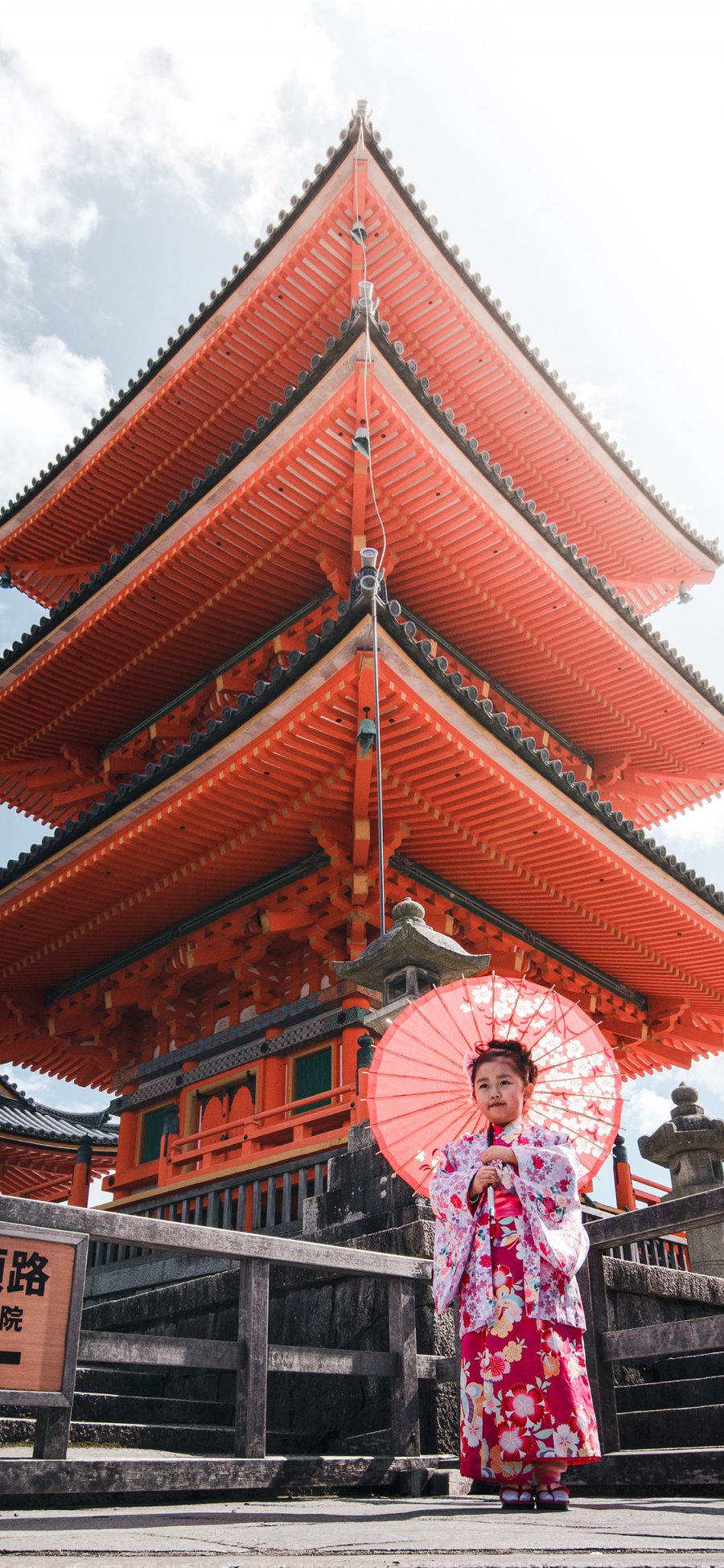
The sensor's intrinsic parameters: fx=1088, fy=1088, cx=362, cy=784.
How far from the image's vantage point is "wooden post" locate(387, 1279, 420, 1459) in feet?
15.0

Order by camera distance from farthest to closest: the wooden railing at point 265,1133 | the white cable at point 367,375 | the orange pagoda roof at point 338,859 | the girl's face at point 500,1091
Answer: the white cable at point 367,375 < the orange pagoda roof at point 338,859 < the wooden railing at point 265,1133 < the girl's face at point 500,1091

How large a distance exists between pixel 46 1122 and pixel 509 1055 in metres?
18.2

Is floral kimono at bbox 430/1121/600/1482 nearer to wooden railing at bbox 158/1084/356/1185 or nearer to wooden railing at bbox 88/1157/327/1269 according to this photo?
wooden railing at bbox 88/1157/327/1269

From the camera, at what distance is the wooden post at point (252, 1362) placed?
392 centimetres

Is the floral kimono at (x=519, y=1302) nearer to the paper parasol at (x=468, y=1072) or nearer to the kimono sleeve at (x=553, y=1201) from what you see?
the kimono sleeve at (x=553, y=1201)

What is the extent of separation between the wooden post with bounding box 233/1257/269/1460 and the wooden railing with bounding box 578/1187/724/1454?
1.38 metres

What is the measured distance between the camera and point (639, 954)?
11.8 meters

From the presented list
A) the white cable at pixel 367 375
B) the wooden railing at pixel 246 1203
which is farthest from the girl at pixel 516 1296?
the white cable at pixel 367 375

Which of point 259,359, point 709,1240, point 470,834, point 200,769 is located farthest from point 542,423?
point 709,1240

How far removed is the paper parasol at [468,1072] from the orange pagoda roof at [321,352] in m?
9.49

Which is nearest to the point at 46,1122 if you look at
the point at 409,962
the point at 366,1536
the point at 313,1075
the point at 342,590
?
the point at 313,1075

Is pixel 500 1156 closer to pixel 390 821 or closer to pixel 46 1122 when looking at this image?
pixel 390 821

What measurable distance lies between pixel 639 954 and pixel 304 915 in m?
3.95

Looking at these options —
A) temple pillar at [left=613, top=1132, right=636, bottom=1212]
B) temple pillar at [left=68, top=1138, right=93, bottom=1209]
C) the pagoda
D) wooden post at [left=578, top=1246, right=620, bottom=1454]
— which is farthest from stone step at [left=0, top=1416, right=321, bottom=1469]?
temple pillar at [left=68, top=1138, right=93, bottom=1209]
